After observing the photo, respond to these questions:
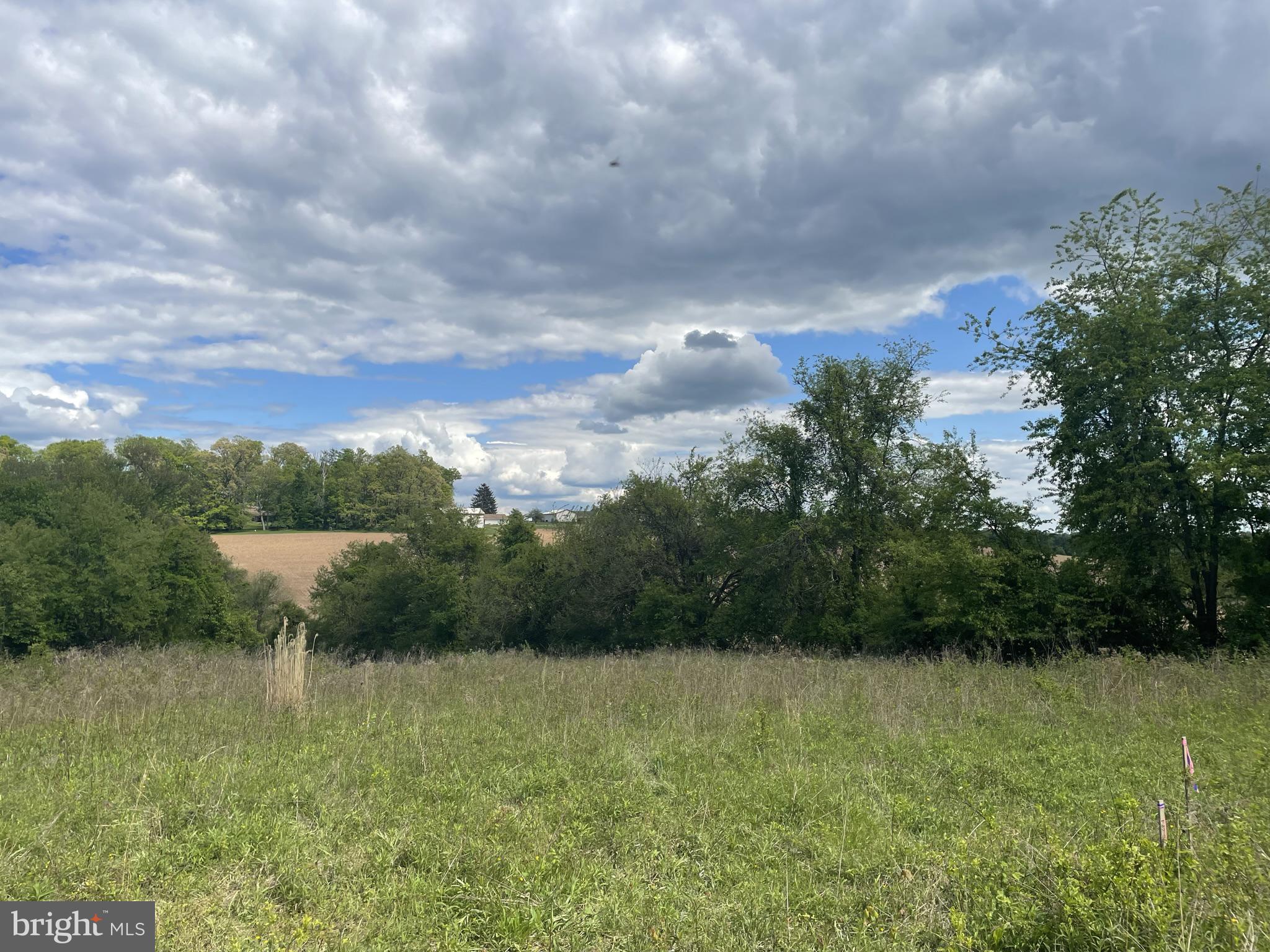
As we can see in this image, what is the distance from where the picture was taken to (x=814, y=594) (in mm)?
23750

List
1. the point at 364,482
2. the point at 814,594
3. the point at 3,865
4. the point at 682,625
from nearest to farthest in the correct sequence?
the point at 3,865 → the point at 814,594 → the point at 682,625 → the point at 364,482

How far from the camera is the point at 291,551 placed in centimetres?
6378

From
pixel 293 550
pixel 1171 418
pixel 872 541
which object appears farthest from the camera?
pixel 293 550

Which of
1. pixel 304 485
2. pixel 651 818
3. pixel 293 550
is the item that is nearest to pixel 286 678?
pixel 651 818

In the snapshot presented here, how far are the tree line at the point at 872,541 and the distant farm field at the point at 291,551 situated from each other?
19.3ft

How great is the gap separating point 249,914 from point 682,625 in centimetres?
2414

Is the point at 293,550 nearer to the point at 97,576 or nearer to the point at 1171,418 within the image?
the point at 97,576

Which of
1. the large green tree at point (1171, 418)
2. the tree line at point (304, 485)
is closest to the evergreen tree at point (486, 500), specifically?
the tree line at point (304, 485)

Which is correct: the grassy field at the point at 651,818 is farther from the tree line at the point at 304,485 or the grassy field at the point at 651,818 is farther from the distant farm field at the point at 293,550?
the tree line at the point at 304,485

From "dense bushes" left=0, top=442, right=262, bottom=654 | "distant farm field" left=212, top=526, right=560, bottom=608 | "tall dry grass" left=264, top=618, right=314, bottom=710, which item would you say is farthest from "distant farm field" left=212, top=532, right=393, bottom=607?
"tall dry grass" left=264, top=618, right=314, bottom=710

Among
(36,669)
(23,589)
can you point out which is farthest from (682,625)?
(23,589)

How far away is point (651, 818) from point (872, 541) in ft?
65.3

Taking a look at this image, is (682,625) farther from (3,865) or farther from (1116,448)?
(3,865)

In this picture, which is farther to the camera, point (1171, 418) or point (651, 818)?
point (1171, 418)
